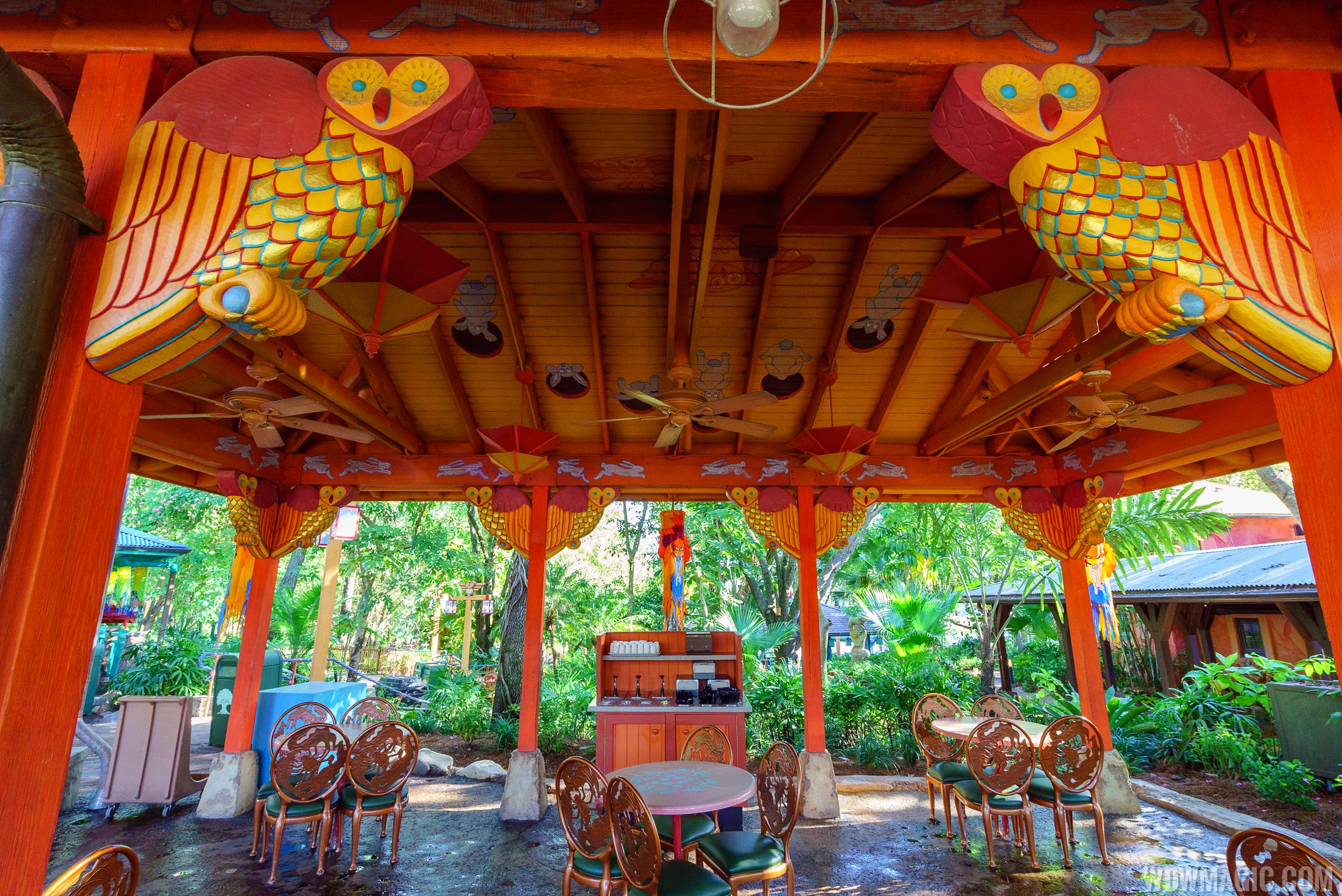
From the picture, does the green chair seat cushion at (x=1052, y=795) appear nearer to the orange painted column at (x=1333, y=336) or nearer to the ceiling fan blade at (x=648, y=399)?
the orange painted column at (x=1333, y=336)

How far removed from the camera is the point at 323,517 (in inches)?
290

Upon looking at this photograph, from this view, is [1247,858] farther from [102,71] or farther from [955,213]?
[102,71]

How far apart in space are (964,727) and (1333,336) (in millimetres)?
5199

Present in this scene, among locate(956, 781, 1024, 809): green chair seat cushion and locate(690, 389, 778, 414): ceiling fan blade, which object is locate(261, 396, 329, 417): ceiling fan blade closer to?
locate(690, 389, 778, 414): ceiling fan blade

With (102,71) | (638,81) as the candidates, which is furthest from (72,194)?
(638,81)

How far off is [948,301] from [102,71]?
13.9 feet

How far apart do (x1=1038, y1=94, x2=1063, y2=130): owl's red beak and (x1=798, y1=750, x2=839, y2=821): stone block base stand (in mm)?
6160

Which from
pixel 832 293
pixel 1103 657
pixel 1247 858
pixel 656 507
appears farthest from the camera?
pixel 656 507

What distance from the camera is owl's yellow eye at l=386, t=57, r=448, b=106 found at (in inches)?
79.9

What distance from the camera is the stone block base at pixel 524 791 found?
6648mm

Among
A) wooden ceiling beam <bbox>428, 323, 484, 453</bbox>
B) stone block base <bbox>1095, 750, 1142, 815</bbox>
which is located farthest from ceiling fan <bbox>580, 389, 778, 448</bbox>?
stone block base <bbox>1095, 750, 1142, 815</bbox>

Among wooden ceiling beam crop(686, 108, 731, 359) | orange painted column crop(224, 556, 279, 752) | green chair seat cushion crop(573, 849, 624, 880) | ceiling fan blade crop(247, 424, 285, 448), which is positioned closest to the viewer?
wooden ceiling beam crop(686, 108, 731, 359)

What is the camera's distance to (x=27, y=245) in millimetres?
1753

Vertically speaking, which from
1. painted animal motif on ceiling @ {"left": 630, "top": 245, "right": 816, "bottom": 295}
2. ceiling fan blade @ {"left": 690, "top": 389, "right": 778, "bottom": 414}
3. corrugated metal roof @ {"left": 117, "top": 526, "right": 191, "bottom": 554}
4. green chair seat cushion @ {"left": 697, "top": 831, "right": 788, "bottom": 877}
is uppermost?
painted animal motif on ceiling @ {"left": 630, "top": 245, "right": 816, "bottom": 295}
